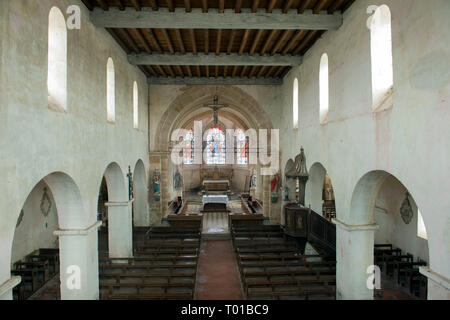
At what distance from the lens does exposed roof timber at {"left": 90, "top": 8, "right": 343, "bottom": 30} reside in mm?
9367

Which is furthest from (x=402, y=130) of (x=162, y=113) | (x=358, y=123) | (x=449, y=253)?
(x=162, y=113)

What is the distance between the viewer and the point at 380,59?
306 inches

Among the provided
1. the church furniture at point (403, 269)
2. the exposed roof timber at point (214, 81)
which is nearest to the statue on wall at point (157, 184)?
the exposed roof timber at point (214, 81)

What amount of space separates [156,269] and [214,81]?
33.4 feet

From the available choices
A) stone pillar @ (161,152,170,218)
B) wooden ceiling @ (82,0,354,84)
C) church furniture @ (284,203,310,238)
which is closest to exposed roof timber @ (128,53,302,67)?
wooden ceiling @ (82,0,354,84)

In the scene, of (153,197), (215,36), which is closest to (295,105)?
(215,36)

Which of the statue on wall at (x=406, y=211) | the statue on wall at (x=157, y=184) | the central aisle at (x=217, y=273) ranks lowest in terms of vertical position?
the central aisle at (x=217, y=273)

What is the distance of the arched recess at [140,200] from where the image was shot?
18031 mm

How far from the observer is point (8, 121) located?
562cm

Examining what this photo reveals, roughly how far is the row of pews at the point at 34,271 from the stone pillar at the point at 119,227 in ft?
6.98

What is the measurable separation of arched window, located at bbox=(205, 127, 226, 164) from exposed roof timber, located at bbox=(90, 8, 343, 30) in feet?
88.5

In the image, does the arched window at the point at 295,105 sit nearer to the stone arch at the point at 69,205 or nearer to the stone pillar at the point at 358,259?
the stone pillar at the point at 358,259
